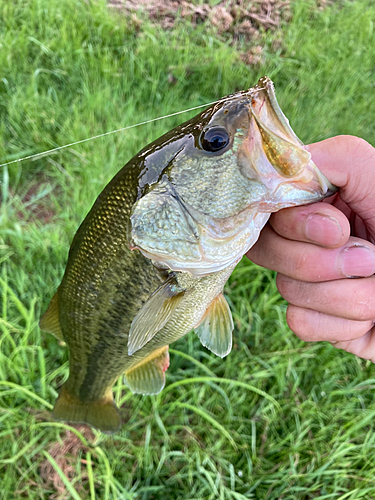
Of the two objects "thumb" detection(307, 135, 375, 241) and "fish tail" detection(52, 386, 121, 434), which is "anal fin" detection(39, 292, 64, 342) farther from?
"thumb" detection(307, 135, 375, 241)

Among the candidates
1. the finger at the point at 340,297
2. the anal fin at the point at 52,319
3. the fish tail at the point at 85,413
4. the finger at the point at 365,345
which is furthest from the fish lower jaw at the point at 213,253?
the fish tail at the point at 85,413

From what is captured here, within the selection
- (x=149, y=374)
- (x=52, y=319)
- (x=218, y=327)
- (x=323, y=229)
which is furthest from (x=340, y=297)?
(x=52, y=319)

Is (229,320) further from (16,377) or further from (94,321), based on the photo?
(16,377)

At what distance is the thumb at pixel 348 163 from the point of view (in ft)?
3.48

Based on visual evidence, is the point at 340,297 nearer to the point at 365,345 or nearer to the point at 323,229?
the point at 323,229

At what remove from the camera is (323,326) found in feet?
4.16

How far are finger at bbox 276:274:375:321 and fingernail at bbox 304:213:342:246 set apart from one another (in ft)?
0.63

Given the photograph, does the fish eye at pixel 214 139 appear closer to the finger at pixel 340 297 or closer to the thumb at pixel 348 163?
the thumb at pixel 348 163

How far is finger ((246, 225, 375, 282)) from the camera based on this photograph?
42.8 inches

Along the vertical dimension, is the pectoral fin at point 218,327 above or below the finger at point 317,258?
below

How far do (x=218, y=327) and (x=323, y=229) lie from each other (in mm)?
489

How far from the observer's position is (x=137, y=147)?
8.20 feet

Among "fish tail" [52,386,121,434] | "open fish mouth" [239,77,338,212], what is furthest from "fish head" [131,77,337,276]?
"fish tail" [52,386,121,434]

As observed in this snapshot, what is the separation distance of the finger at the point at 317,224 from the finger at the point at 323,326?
0.32 meters
